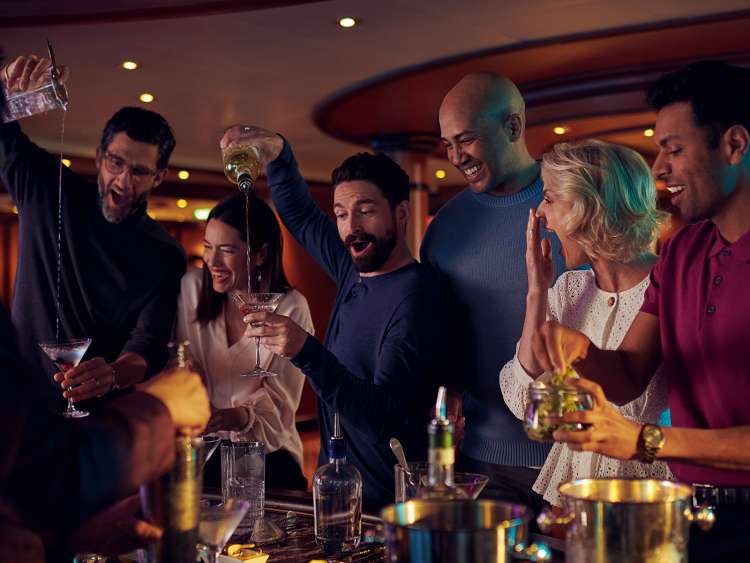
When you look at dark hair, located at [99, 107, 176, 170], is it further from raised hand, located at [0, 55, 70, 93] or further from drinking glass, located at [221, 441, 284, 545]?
drinking glass, located at [221, 441, 284, 545]

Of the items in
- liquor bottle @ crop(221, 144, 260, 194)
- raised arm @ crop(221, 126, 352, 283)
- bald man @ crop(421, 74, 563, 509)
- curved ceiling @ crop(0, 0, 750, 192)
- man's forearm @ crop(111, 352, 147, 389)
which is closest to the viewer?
bald man @ crop(421, 74, 563, 509)

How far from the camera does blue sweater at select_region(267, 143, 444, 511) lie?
251 cm

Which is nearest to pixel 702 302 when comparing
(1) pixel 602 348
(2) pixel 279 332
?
(1) pixel 602 348

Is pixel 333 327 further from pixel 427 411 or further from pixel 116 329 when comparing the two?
pixel 116 329

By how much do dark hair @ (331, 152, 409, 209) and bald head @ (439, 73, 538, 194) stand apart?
0.20m

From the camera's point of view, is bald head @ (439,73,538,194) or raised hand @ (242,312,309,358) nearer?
raised hand @ (242,312,309,358)

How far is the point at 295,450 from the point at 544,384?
171cm

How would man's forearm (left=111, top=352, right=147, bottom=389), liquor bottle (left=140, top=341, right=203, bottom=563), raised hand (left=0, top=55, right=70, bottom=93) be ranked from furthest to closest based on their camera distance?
man's forearm (left=111, top=352, right=147, bottom=389), raised hand (left=0, top=55, right=70, bottom=93), liquor bottle (left=140, top=341, right=203, bottom=563)

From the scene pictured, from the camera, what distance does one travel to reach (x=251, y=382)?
2.97m

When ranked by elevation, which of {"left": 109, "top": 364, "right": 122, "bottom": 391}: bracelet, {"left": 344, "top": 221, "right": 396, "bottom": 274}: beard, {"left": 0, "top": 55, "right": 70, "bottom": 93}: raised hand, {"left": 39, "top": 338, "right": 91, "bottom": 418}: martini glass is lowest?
{"left": 109, "top": 364, "right": 122, "bottom": 391}: bracelet

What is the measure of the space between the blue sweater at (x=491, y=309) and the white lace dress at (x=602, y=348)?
0.83 ft

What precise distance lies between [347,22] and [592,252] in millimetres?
4062

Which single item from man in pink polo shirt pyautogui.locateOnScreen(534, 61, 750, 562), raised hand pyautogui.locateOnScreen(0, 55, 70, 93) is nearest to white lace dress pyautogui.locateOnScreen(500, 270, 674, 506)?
man in pink polo shirt pyautogui.locateOnScreen(534, 61, 750, 562)

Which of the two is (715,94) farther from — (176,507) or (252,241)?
(252,241)
